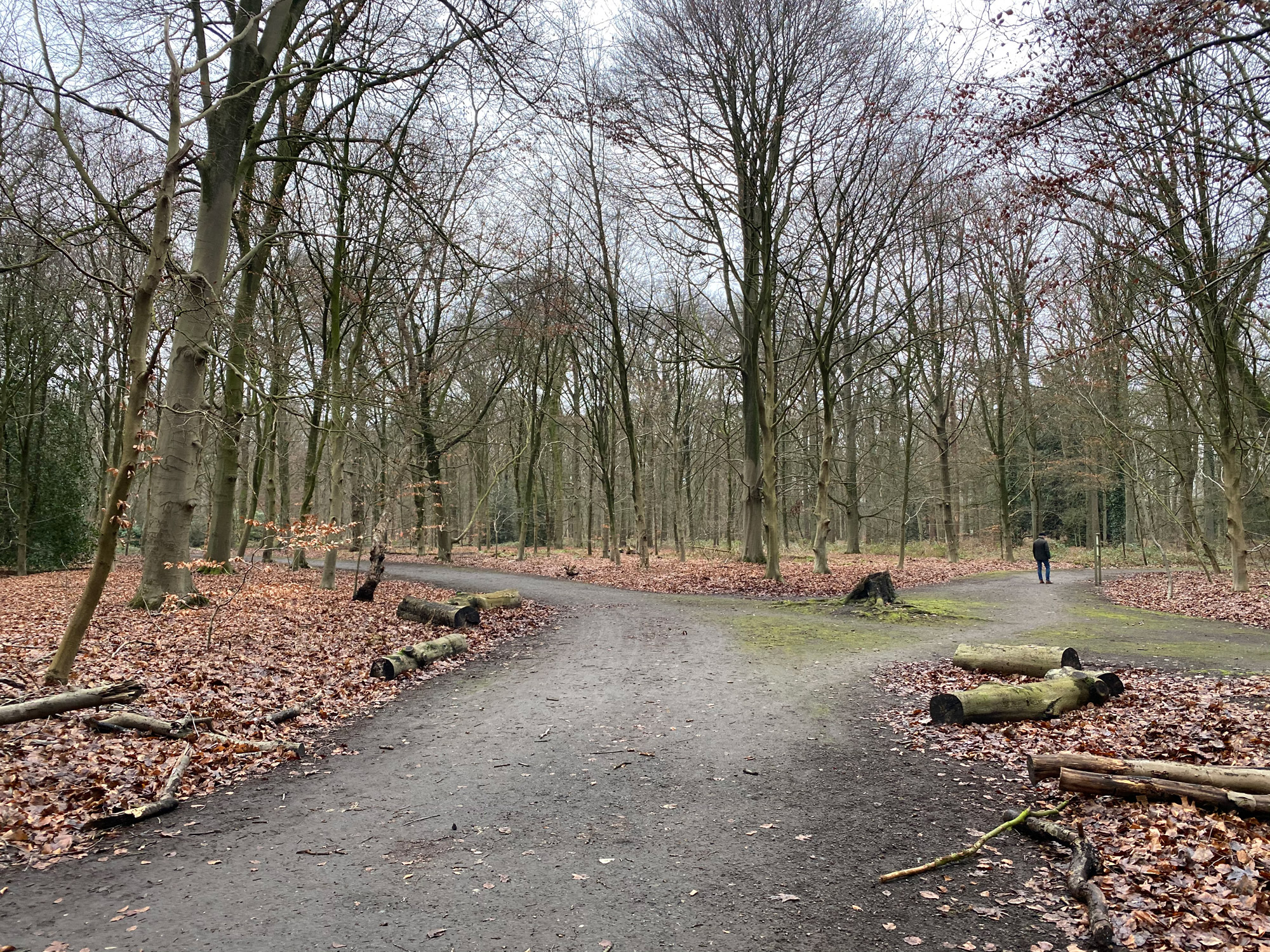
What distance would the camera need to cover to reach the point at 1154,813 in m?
4.44

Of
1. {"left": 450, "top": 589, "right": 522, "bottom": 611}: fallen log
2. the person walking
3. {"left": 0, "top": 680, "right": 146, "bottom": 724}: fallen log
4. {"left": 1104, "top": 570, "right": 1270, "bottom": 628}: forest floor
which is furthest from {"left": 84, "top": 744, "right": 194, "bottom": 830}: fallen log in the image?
the person walking

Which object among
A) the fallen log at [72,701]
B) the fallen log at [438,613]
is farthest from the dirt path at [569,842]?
the fallen log at [438,613]

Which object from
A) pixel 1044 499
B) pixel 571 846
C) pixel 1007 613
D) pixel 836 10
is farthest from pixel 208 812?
pixel 1044 499

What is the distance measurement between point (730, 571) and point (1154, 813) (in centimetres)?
1581

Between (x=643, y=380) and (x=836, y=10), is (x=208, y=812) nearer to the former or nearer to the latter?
(x=836, y=10)

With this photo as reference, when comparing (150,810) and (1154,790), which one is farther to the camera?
(150,810)

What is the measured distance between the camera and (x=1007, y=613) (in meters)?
14.1

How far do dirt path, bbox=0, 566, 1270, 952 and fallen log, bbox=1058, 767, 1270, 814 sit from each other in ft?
2.17

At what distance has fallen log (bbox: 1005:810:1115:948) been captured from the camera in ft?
11.2

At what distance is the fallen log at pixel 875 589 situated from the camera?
1434 centimetres

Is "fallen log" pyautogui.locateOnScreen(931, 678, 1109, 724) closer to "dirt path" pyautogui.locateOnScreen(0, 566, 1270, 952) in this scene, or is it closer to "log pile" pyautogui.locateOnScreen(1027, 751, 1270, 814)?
"dirt path" pyautogui.locateOnScreen(0, 566, 1270, 952)

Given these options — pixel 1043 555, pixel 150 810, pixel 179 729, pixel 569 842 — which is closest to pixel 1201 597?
pixel 1043 555

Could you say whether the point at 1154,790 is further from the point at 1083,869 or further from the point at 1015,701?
the point at 1015,701

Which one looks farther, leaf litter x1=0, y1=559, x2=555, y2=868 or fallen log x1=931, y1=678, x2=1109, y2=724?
fallen log x1=931, y1=678, x2=1109, y2=724
